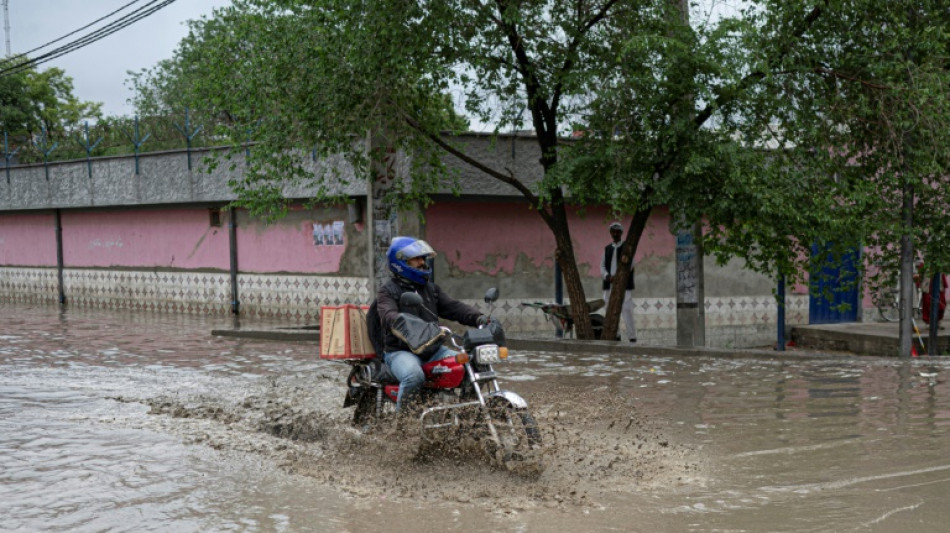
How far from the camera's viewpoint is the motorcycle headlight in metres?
7.26

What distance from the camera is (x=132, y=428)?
379 inches

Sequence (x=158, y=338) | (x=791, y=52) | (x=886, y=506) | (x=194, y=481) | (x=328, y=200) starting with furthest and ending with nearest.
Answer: (x=328, y=200), (x=158, y=338), (x=791, y=52), (x=194, y=481), (x=886, y=506)

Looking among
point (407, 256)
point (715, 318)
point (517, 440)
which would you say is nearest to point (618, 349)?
point (715, 318)

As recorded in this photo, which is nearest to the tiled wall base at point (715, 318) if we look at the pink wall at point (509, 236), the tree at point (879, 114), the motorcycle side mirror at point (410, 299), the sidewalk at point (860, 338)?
the pink wall at point (509, 236)

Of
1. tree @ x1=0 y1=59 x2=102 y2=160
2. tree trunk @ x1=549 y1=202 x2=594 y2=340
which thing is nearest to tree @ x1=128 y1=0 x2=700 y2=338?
tree trunk @ x1=549 y1=202 x2=594 y2=340

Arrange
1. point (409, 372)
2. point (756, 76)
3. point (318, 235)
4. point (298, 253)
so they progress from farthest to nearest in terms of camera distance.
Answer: point (298, 253)
point (318, 235)
point (756, 76)
point (409, 372)

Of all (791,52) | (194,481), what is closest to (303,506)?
(194,481)

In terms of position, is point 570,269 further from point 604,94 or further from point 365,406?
point 365,406

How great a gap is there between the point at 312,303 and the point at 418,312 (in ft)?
45.0

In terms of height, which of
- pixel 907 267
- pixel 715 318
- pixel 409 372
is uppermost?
pixel 907 267

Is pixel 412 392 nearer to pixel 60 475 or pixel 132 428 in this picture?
pixel 60 475

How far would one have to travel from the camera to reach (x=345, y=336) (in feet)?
27.4

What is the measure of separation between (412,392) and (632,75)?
24.0ft

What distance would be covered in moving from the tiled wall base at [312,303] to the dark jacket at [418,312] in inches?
430
